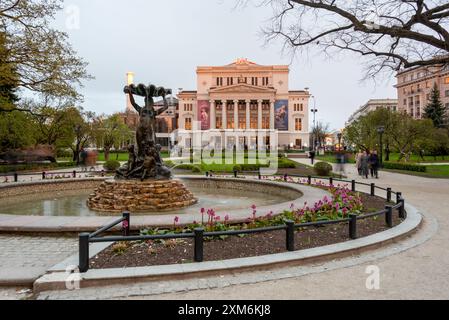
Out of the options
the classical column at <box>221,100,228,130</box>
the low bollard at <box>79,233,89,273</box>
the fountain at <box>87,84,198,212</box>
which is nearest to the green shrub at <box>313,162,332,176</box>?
the fountain at <box>87,84,198,212</box>

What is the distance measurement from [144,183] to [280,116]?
301 feet

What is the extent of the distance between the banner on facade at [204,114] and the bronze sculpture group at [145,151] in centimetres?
8538

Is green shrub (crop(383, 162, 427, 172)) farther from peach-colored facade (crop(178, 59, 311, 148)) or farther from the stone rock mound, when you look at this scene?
peach-colored facade (crop(178, 59, 311, 148))

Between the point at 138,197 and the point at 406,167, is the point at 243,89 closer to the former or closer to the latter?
the point at 406,167

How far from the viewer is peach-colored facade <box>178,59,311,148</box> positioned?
9794 centimetres

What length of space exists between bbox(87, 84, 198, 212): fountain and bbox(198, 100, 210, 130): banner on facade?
278ft

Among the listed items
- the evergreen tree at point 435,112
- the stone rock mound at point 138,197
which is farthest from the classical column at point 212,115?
the stone rock mound at point 138,197

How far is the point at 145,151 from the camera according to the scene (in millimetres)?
13344

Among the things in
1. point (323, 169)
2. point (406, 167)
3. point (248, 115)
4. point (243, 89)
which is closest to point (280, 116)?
point (248, 115)

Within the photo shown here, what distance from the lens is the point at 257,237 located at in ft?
23.7

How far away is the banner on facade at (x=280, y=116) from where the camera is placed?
100688 mm
